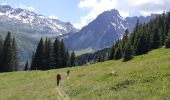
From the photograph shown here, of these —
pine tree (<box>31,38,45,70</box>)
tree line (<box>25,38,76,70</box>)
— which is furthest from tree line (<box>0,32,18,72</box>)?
tree line (<box>25,38,76,70</box>)

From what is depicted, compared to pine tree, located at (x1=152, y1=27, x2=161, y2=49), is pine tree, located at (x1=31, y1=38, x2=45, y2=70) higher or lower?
pine tree, located at (x1=152, y1=27, x2=161, y2=49)

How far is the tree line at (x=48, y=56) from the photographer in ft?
425

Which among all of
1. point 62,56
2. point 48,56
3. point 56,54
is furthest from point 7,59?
point 62,56

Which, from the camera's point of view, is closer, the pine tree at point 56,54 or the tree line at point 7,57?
the tree line at point 7,57

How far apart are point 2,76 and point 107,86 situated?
56239mm

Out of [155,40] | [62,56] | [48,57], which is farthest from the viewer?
[62,56]

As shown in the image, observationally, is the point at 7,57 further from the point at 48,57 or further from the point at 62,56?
the point at 62,56

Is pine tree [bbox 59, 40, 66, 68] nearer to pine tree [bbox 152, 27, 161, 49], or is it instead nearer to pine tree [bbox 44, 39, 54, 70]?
pine tree [bbox 44, 39, 54, 70]

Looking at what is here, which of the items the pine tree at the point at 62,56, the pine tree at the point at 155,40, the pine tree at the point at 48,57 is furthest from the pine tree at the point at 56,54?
the pine tree at the point at 155,40

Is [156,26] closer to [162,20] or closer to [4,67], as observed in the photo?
[162,20]

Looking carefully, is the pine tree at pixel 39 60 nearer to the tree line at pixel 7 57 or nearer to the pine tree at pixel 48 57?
the pine tree at pixel 48 57

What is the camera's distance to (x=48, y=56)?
130375mm

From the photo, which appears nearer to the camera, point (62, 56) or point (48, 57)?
point (48, 57)

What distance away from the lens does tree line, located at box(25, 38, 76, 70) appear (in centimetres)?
12962
